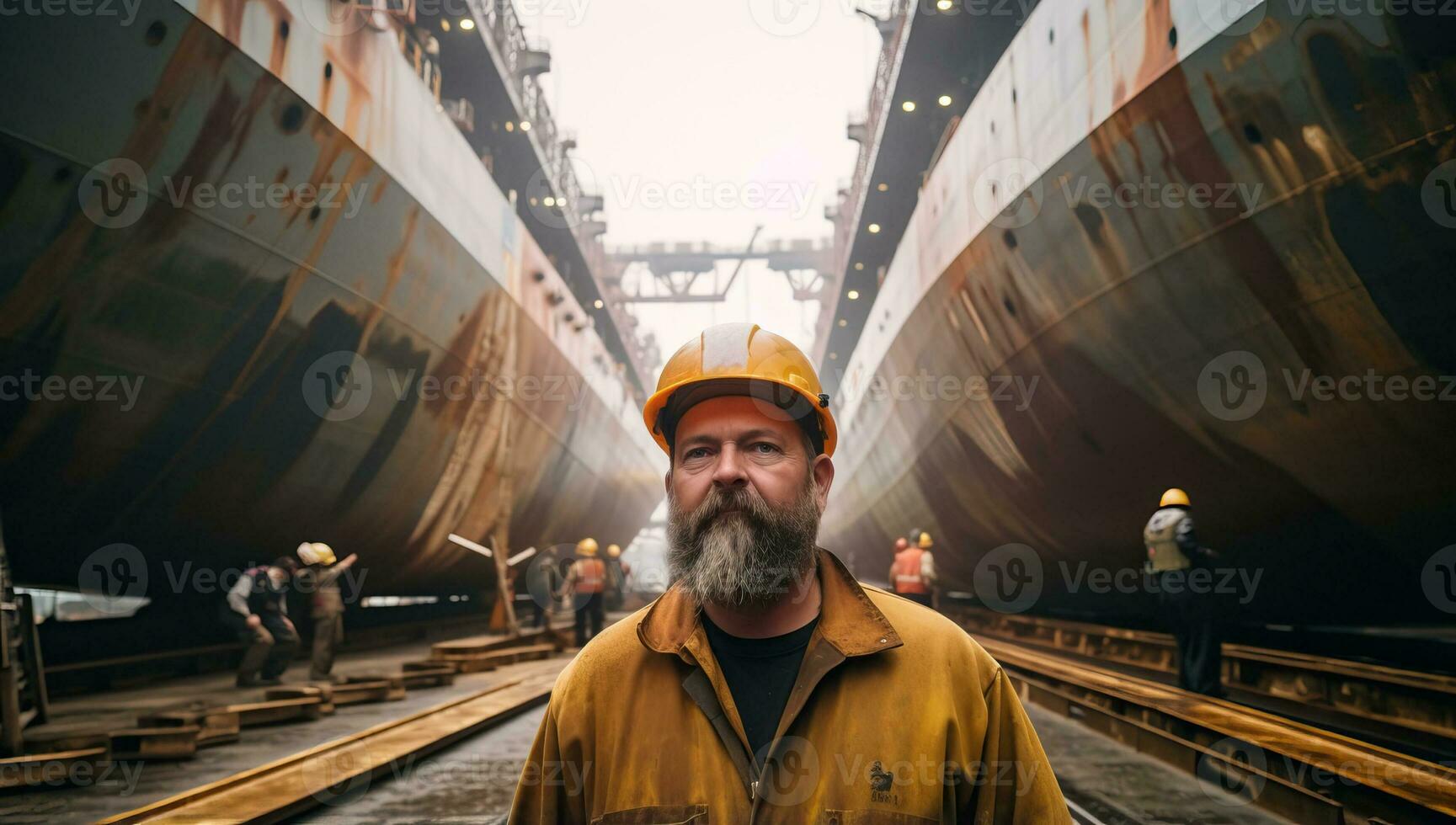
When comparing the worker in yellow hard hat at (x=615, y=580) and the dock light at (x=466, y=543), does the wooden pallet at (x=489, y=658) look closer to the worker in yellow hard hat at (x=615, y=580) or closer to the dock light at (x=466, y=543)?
the dock light at (x=466, y=543)

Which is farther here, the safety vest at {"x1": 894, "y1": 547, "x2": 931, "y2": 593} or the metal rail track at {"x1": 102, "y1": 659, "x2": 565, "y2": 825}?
the safety vest at {"x1": 894, "y1": 547, "x2": 931, "y2": 593}

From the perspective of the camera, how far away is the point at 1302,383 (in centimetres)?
681

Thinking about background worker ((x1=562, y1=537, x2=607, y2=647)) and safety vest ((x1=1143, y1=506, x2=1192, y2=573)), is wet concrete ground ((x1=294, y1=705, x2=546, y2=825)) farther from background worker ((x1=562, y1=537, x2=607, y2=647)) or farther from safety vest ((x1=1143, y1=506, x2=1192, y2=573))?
background worker ((x1=562, y1=537, x2=607, y2=647))

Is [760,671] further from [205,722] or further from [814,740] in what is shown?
[205,722]

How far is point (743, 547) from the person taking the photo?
1627mm

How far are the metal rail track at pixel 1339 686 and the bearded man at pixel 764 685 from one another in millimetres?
5731

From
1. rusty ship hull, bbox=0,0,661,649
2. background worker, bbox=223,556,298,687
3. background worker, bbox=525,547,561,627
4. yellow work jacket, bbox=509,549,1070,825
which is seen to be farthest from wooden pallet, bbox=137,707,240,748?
background worker, bbox=525,547,561,627

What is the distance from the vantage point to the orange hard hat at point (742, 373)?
177cm

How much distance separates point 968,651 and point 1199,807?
3564 mm

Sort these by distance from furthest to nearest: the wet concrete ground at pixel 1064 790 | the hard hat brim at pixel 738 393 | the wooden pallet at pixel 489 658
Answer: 1. the wooden pallet at pixel 489 658
2. the wet concrete ground at pixel 1064 790
3. the hard hat brim at pixel 738 393

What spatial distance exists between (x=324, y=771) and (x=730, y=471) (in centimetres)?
436


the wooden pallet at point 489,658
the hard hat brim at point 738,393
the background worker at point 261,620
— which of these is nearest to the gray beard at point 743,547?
the hard hat brim at point 738,393

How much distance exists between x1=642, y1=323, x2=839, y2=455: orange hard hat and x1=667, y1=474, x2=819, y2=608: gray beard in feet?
0.56

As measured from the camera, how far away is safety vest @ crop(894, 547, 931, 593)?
11188mm
